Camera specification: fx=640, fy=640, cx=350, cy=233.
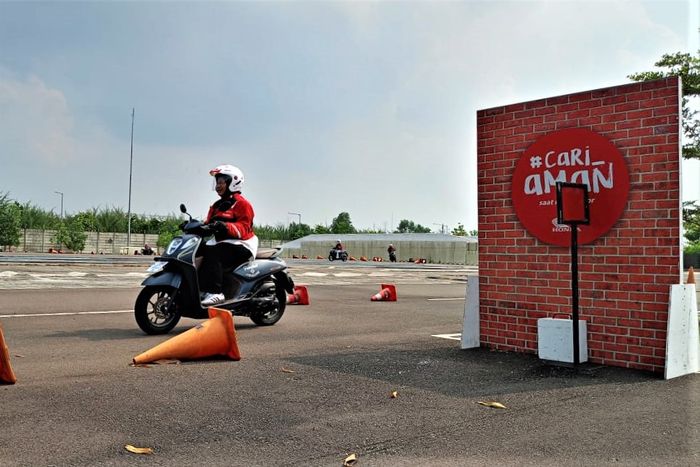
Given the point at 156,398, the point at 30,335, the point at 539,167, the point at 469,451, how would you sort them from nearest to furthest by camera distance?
the point at 469,451 → the point at 156,398 → the point at 539,167 → the point at 30,335

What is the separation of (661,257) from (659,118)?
120cm

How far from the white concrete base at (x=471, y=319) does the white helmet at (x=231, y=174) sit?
3187 mm

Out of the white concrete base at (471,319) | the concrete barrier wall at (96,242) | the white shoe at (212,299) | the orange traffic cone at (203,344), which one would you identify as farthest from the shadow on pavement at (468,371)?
the concrete barrier wall at (96,242)

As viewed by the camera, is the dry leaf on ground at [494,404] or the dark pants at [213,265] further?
the dark pants at [213,265]

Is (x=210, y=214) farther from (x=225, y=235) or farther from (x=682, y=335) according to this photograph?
(x=682, y=335)

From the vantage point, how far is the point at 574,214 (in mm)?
5551

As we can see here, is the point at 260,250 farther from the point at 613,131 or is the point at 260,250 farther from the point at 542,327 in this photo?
the point at 613,131

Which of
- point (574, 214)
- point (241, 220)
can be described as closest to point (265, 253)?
point (241, 220)

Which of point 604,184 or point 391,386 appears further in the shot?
point 604,184

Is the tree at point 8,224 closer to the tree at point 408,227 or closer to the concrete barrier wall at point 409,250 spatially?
the concrete barrier wall at point 409,250

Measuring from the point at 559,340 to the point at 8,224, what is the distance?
53942mm

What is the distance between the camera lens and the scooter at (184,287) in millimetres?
7430

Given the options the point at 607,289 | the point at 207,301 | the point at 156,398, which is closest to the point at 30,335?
the point at 207,301

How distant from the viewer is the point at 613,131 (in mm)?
5812
